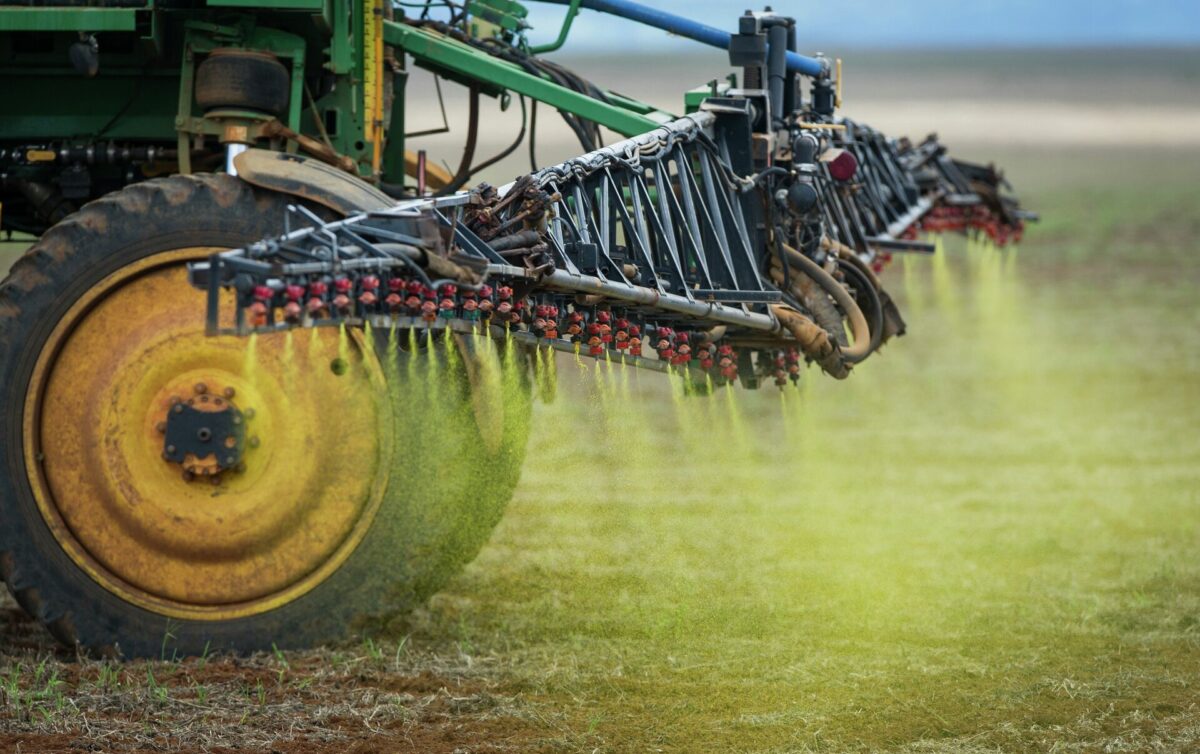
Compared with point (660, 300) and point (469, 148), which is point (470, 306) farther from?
point (469, 148)

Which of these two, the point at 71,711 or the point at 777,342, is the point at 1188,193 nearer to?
the point at 777,342

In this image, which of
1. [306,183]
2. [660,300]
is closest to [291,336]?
[306,183]

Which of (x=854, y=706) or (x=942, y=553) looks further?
(x=942, y=553)

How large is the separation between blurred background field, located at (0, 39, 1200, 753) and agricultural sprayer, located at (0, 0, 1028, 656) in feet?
1.30

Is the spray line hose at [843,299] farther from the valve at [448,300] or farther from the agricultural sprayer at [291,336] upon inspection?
the valve at [448,300]

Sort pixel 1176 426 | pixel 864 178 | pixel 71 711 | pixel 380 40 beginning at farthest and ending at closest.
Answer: pixel 1176 426, pixel 864 178, pixel 380 40, pixel 71 711

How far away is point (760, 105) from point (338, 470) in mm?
3503

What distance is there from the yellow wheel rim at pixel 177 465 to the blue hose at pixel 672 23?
153 inches

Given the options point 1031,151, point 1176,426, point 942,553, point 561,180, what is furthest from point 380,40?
point 1031,151

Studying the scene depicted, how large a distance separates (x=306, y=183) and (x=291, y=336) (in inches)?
27.8

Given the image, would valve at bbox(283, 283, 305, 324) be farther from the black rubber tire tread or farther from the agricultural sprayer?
the black rubber tire tread

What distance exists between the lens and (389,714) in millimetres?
8383

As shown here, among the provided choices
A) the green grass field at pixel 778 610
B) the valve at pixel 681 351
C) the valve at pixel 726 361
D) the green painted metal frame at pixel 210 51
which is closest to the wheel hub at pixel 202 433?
the green grass field at pixel 778 610

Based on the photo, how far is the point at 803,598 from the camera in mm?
10961
